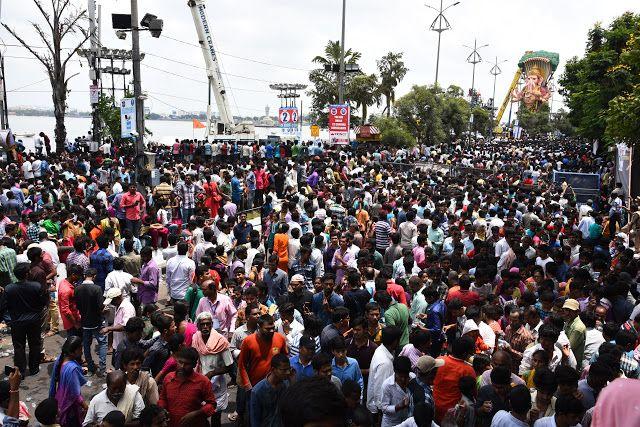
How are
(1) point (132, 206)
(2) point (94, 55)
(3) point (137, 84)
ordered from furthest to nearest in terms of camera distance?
(2) point (94, 55) < (3) point (137, 84) < (1) point (132, 206)

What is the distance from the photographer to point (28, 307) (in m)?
6.96

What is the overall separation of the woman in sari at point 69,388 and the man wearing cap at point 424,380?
2.91 metres

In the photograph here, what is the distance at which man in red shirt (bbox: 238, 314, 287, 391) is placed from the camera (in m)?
5.20

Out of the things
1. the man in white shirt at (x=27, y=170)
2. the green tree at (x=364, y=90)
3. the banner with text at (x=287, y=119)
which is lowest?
the man in white shirt at (x=27, y=170)

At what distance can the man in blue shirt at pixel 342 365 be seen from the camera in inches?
192

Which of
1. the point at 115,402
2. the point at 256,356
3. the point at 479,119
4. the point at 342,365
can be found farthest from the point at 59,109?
the point at 479,119

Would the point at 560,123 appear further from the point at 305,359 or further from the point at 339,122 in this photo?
the point at 305,359

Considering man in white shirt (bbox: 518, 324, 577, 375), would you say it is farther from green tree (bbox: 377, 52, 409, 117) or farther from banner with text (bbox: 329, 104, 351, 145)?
green tree (bbox: 377, 52, 409, 117)

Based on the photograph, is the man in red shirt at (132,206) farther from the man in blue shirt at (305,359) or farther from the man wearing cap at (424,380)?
the man wearing cap at (424,380)

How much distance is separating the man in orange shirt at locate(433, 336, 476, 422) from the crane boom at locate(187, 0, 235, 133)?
87.8ft

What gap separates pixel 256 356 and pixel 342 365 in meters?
0.85

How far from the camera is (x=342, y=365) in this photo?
4.93 m

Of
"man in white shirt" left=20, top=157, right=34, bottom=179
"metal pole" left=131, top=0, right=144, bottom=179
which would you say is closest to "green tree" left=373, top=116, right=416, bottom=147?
"man in white shirt" left=20, top=157, right=34, bottom=179

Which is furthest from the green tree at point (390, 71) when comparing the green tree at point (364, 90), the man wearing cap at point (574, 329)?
the man wearing cap at point (574, 329)
